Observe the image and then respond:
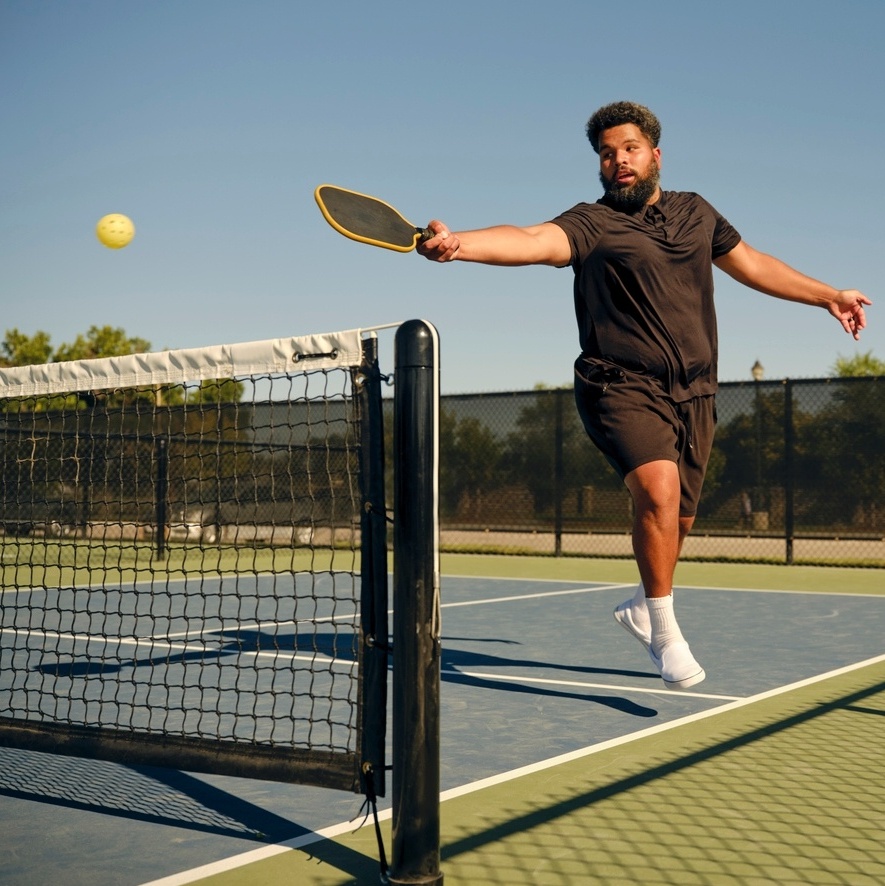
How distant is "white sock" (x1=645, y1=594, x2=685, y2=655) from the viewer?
13.0ft

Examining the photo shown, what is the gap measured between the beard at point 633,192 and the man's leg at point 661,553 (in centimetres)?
94

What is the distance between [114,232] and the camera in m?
10.4

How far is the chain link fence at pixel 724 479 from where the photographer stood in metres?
13.6

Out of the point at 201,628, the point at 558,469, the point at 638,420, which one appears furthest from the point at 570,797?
the point at 558,469

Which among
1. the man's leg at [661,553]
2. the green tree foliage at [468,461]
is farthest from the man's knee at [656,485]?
the green tree foliage at [468,461]

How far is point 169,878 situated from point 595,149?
280 centimetres

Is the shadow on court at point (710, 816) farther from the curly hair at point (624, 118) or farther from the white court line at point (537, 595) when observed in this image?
the white court line at point (537, 595)

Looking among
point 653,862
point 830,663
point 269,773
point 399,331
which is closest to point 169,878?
point 269,773

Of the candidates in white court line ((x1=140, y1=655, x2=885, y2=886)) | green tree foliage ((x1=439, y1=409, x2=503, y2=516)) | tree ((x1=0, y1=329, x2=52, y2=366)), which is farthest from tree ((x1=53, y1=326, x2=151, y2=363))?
white court line ((x1=140, y1=655, x2=885, y2=886))

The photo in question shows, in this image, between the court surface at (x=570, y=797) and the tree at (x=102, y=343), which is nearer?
the court surface at (x=570, y=797)

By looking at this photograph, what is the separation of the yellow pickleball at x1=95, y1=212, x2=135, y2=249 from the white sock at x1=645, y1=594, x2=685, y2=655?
7661 millimetres

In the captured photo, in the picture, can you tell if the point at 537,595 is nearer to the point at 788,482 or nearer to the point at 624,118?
the point at 788,482

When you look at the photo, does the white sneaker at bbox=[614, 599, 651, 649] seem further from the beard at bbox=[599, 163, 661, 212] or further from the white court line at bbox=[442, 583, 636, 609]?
the white court line at bbox=[442, 583, 636, 609]

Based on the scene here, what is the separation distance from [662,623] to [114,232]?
7842mm
